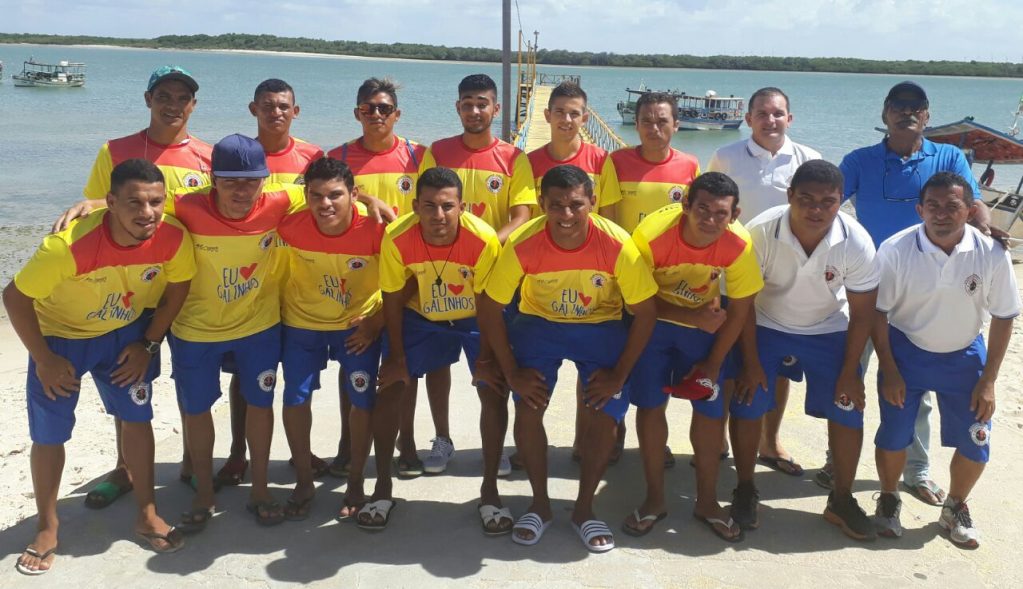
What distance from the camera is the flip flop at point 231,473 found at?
479 cm

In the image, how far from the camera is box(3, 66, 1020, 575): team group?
4004 millimetres

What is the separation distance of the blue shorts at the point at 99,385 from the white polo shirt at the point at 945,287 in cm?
396

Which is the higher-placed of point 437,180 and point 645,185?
point 437,180

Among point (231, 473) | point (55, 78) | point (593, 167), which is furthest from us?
point (55, 78)

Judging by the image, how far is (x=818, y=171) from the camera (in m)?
4.04

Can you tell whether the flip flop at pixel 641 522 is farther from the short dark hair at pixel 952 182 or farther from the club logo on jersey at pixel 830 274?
the short dark hair at pixel 952 182

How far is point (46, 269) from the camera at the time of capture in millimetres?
3701

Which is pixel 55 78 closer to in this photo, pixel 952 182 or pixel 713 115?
pixel 713 115

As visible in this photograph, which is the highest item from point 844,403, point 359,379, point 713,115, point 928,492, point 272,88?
point 713,115

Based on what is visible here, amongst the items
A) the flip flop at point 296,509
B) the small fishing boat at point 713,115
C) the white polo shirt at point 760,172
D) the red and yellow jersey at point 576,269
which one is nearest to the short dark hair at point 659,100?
the white polo shirt at point 760,172

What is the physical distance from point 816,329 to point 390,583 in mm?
2590

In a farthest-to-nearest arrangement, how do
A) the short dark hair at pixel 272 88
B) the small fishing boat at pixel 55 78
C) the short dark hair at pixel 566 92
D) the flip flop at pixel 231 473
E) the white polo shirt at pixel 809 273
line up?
the small fishing boat at pixel 55 78, the short dark hair at pixel 566 92, the short dark hair at pixel 272 88, the flip flop at pixel 231 473, the white polo shirt at pixel 809 273

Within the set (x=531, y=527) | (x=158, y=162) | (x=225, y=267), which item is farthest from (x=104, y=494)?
(x=531, y=527)

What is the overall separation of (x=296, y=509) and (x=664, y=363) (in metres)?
2.20
